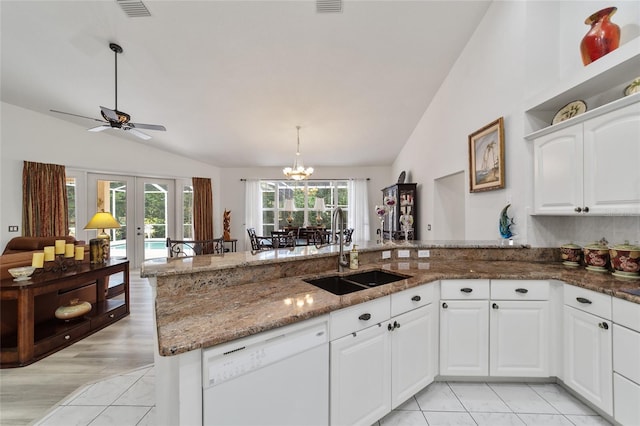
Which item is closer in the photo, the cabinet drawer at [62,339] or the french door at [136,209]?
the cabinet drawer at [62,339]

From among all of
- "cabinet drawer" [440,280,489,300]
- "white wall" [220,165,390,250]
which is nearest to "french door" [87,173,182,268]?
"white wall" [220,165,390,250]

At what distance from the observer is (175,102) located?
160 inches

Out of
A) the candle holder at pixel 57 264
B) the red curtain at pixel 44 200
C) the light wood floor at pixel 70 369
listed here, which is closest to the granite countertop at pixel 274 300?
the light wood floor at pixel 70 369

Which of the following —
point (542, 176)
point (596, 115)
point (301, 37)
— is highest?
point (301, 37)

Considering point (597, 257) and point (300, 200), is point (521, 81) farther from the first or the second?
point (300, 200)

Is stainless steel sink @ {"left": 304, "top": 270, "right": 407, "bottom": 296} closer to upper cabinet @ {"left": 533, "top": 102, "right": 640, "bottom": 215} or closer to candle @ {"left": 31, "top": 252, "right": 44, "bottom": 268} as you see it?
upper cabinet @ {"left": 533, "top": 102, "right": 640, "bottom": 215}

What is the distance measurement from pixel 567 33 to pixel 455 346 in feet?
9.93

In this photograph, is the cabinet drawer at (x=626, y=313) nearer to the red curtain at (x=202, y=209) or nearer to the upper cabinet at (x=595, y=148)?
the upper cabinet at (x=595, y=148)

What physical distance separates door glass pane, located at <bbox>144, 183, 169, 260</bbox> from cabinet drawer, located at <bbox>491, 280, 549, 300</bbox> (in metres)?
6.64

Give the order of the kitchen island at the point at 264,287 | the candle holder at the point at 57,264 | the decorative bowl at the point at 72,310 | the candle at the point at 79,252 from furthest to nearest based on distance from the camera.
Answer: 1. the candle at the point at 79,252
2. the candle holder at the point at 57,264
3. the decorative bowl at the point at 72,310
4. the kitchen island at the point at 264,287

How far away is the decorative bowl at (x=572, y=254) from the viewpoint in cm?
210

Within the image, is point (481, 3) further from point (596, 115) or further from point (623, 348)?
point (623, 348)

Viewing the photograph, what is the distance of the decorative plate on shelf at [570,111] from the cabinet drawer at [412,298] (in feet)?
5.84

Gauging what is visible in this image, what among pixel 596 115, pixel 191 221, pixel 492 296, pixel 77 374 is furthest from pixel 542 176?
pixel 191 221
